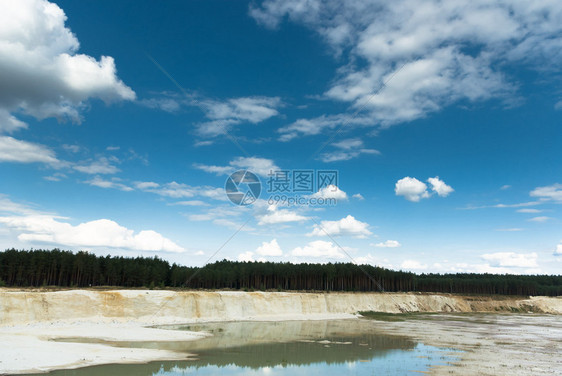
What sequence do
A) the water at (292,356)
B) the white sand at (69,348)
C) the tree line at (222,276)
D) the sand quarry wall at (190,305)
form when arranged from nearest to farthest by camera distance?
the white sand at (69,348), the water at (292,356), the sand quarry wall at (190,305), the tree line at (222,276)

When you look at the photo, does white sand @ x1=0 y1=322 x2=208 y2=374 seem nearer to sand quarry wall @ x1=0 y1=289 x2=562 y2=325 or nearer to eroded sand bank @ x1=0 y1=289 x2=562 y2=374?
eroded sand bank @ x1=0 y1=289 x2=562 y2=374

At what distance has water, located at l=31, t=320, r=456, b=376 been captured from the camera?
2488 cm

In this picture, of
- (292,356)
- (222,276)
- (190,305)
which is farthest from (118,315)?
(222,276)

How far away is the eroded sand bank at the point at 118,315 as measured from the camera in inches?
1082

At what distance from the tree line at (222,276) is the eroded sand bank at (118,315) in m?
21.3

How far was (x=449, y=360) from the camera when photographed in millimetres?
29750

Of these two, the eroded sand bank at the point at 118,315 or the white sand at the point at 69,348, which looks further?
the eroded sand bank at the point at 118,315

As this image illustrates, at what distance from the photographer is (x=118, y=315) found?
172 feet

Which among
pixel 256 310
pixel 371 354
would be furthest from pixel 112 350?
pixel 256 310

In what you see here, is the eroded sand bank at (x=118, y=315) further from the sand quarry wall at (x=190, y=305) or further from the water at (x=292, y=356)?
the water at (x=292, y=356)

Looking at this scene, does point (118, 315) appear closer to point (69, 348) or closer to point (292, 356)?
point (69, 348)

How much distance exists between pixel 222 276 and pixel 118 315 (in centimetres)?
5590

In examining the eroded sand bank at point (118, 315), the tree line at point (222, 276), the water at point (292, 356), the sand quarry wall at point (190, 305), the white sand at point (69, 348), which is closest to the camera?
the white sand at point (69, 348)

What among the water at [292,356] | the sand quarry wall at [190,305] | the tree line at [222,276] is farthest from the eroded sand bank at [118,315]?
the tree line at [222,276]
